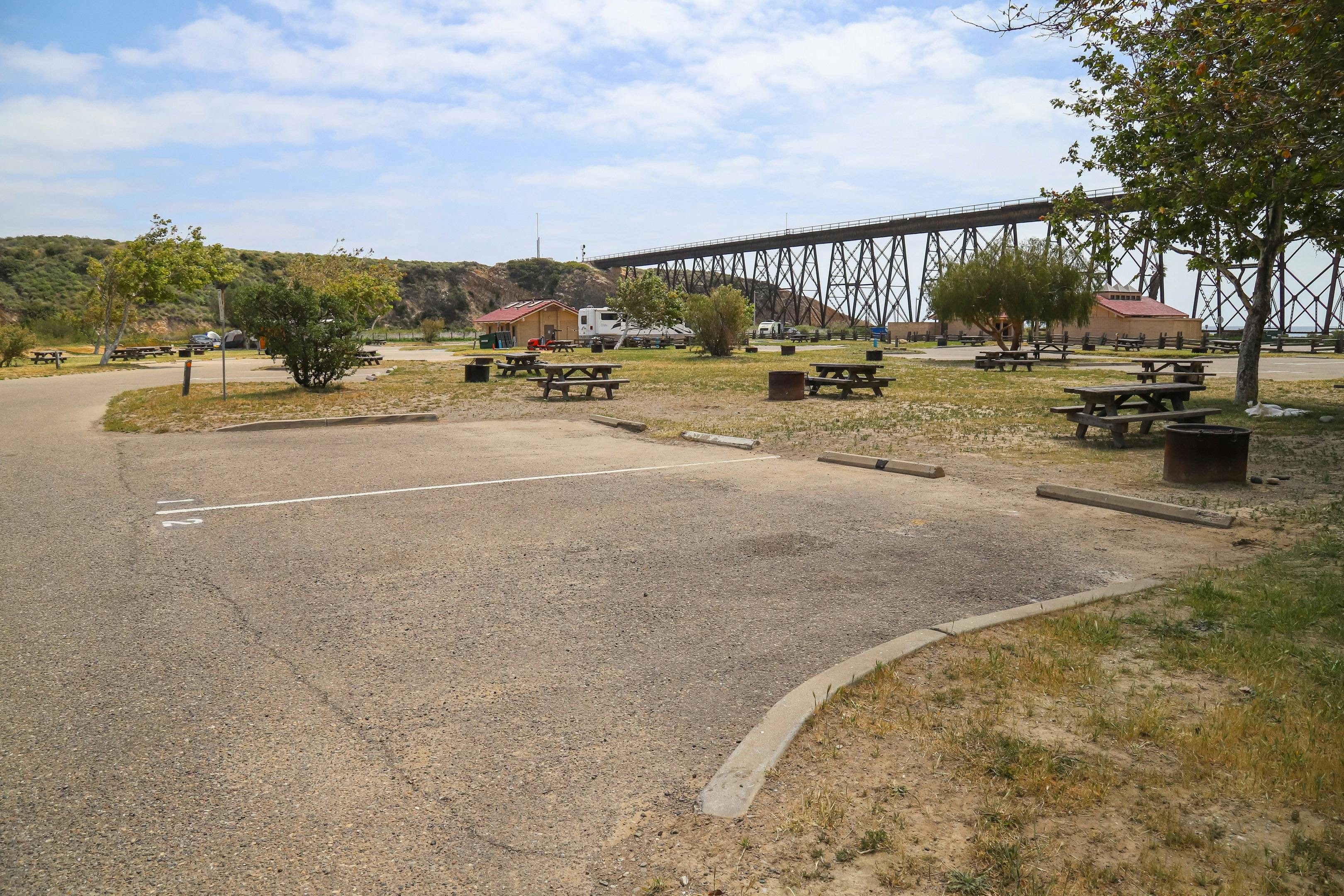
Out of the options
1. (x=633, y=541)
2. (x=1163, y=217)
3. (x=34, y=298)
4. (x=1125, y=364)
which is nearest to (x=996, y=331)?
(x=1125, y=364)

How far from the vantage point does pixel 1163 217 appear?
1128cm

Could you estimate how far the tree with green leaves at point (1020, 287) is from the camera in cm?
3416

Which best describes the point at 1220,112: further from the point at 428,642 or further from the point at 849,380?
the point at 849,380

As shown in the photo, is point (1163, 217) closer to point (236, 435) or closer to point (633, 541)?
point (633, 541)

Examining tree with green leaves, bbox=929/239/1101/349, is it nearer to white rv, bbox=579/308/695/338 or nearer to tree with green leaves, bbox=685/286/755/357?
tree with green leaves, bbox=685/286/755/357

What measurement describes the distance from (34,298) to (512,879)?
82.1 m

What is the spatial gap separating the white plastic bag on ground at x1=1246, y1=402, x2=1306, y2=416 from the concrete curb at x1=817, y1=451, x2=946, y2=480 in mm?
7715

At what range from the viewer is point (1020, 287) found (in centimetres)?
3406

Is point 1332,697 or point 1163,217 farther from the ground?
point 1163,217

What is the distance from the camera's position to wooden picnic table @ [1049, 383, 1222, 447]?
34.3ft

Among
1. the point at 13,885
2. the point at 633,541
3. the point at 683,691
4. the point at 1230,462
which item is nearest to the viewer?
the point at 13,885

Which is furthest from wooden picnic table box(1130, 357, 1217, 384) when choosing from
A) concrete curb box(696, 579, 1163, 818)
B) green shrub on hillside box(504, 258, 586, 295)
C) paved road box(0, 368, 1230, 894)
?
green shrub on hillside box(504, 258, 586, 295)

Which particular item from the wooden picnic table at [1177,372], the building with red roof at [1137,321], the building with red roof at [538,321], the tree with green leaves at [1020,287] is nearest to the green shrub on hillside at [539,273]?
the building with red roof at [538,321]

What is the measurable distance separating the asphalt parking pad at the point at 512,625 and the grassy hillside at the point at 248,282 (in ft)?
123
